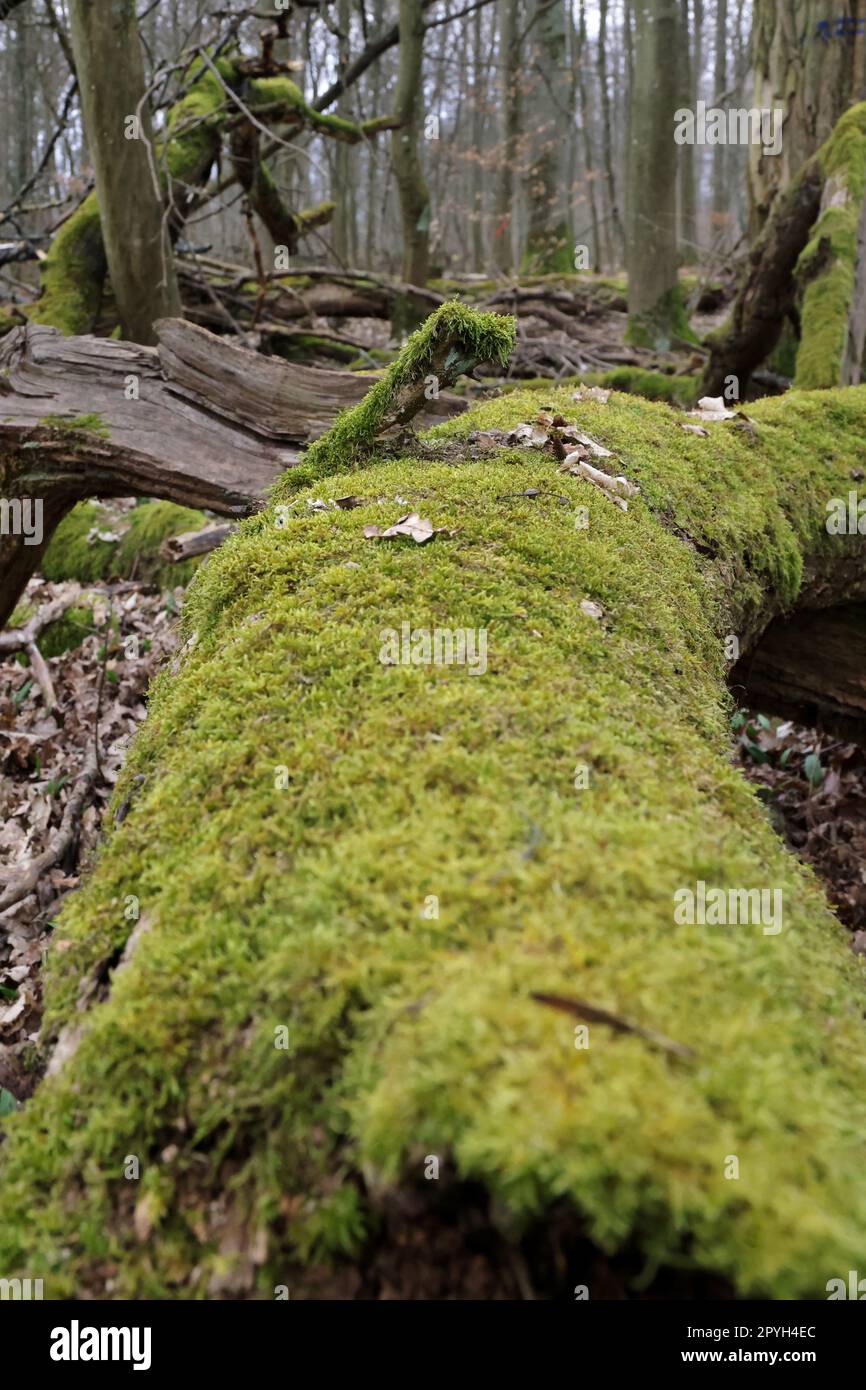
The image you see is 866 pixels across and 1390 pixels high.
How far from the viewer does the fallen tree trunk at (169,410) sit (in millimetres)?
4668

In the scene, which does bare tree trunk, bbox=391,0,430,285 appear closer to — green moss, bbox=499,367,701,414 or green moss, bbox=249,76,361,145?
green moss, bbox=249,76,361,145

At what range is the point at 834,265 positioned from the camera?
632 centimetres

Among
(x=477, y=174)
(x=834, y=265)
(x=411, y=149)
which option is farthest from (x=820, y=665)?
(x=477, y=174)

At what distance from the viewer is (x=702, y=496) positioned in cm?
345

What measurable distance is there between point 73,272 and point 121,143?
142 centimetres

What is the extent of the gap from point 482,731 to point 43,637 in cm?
555

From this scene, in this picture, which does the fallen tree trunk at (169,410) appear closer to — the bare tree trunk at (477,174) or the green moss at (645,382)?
the green moss at (645,382)

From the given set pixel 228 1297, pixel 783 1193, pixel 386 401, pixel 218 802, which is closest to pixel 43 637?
pixel 386 401

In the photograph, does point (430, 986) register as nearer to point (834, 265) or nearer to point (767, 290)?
point (834, 265)

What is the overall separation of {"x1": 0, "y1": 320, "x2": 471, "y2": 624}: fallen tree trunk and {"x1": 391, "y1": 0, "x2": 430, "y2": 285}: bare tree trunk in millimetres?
8553

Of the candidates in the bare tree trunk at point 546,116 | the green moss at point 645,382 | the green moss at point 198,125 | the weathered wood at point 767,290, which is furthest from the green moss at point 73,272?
the bare tree trunk at point 546,116

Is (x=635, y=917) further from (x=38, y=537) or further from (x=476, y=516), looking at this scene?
(x=38, y=537)

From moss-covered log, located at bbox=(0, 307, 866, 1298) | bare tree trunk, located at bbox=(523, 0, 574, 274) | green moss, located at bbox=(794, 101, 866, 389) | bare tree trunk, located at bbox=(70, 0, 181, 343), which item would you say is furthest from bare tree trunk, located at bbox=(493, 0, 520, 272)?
moss-covered log, located at bbox=(0, 307, 866, 1298)

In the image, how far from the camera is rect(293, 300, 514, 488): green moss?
9.70ft
